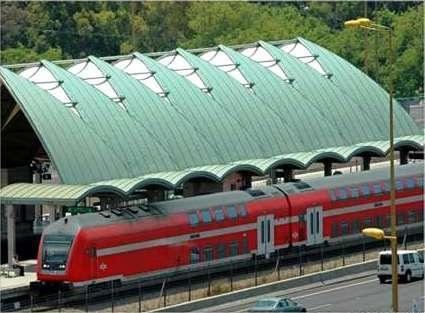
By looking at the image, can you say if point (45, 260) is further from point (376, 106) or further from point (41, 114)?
point (376, 106)

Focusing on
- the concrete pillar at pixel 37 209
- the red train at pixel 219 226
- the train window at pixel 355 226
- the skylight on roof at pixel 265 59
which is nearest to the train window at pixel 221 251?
the red train at pixel 219 226

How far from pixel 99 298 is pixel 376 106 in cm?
3319

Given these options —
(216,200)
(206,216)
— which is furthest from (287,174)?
(206,216)

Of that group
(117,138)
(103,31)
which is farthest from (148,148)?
(103,31)

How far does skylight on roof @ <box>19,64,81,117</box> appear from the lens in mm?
78000

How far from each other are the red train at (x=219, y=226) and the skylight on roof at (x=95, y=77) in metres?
7.80

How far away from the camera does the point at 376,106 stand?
9662cm

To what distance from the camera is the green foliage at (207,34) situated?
174m

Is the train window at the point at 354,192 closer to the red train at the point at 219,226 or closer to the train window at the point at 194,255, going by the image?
the red train at the point at 219,226

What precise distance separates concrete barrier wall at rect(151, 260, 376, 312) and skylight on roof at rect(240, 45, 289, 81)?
739 inches

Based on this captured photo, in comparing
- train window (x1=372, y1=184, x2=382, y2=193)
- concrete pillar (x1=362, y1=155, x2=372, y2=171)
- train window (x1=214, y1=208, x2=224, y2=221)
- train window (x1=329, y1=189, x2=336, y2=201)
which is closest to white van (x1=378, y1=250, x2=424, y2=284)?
train window (x1=214, y1=208, x2=224, y2=221)

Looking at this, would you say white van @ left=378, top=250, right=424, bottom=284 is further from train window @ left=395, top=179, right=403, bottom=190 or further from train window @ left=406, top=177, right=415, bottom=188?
train window @ left=406, top=177, right=415, bottom=188

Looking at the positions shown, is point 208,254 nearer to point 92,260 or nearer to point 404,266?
point 92,260

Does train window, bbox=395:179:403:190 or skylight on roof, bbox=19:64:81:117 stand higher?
skylight on roof, bbox=19:64:81:117
